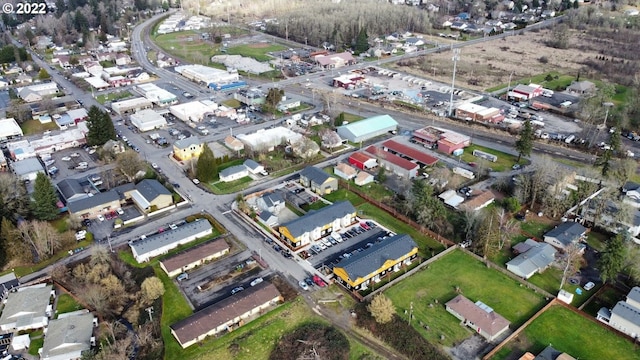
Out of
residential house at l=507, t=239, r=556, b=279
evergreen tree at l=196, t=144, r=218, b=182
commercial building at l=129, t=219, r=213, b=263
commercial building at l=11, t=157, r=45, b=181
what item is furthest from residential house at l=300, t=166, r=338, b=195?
commercial building at l=11, t=157, r=45, b=181

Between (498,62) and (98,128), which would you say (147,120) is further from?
(498,62)

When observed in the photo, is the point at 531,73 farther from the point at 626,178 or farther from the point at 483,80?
the point at 626,178

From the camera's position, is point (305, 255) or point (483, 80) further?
point (483, 80)

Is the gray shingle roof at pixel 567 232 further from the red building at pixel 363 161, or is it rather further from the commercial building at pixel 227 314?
the commercial building at pixel 227 314

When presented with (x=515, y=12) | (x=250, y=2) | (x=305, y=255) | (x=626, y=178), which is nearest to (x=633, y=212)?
(x=626, y=178)

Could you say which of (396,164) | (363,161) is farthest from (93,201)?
(396,164)

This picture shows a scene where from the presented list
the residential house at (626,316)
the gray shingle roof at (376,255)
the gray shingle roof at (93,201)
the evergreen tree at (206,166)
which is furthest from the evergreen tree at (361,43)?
the residential house at (626,316)
